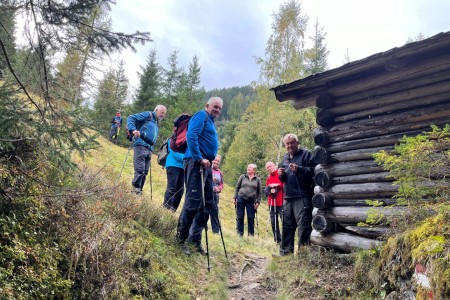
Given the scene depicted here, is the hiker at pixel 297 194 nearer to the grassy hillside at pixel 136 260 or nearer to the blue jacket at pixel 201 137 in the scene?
the grassy hillside at pixel 136 260

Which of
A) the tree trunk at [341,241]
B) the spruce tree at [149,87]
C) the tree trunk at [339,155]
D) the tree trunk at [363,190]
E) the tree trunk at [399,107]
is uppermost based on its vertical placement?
the spruce tree at [149,87]

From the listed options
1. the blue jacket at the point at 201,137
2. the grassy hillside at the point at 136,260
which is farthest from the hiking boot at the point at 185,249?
the blue jacket at the point at 201,137

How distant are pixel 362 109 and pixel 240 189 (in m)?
4.36

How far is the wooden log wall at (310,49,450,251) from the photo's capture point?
5.13 metres

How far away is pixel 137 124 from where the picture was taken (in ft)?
23.6

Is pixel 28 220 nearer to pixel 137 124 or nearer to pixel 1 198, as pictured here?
pixel 1 198

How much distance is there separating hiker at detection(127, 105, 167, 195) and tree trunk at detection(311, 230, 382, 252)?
11.4 ft

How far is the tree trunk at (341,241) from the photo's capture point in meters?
4.98

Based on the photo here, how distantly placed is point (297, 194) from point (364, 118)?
177 cm

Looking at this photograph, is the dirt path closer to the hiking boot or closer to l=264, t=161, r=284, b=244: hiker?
the hiking boot

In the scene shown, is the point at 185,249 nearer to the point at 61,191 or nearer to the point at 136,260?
the point at 136,260

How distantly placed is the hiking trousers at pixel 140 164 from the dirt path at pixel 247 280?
236 cm

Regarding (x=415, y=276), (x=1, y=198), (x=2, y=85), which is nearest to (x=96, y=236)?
(x=1, y=198)

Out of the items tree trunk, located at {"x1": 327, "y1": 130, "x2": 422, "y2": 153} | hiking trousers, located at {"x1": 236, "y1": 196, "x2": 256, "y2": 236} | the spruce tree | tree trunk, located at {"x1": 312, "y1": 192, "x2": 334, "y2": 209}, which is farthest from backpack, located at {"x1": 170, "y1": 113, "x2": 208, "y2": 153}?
the spruce tree
